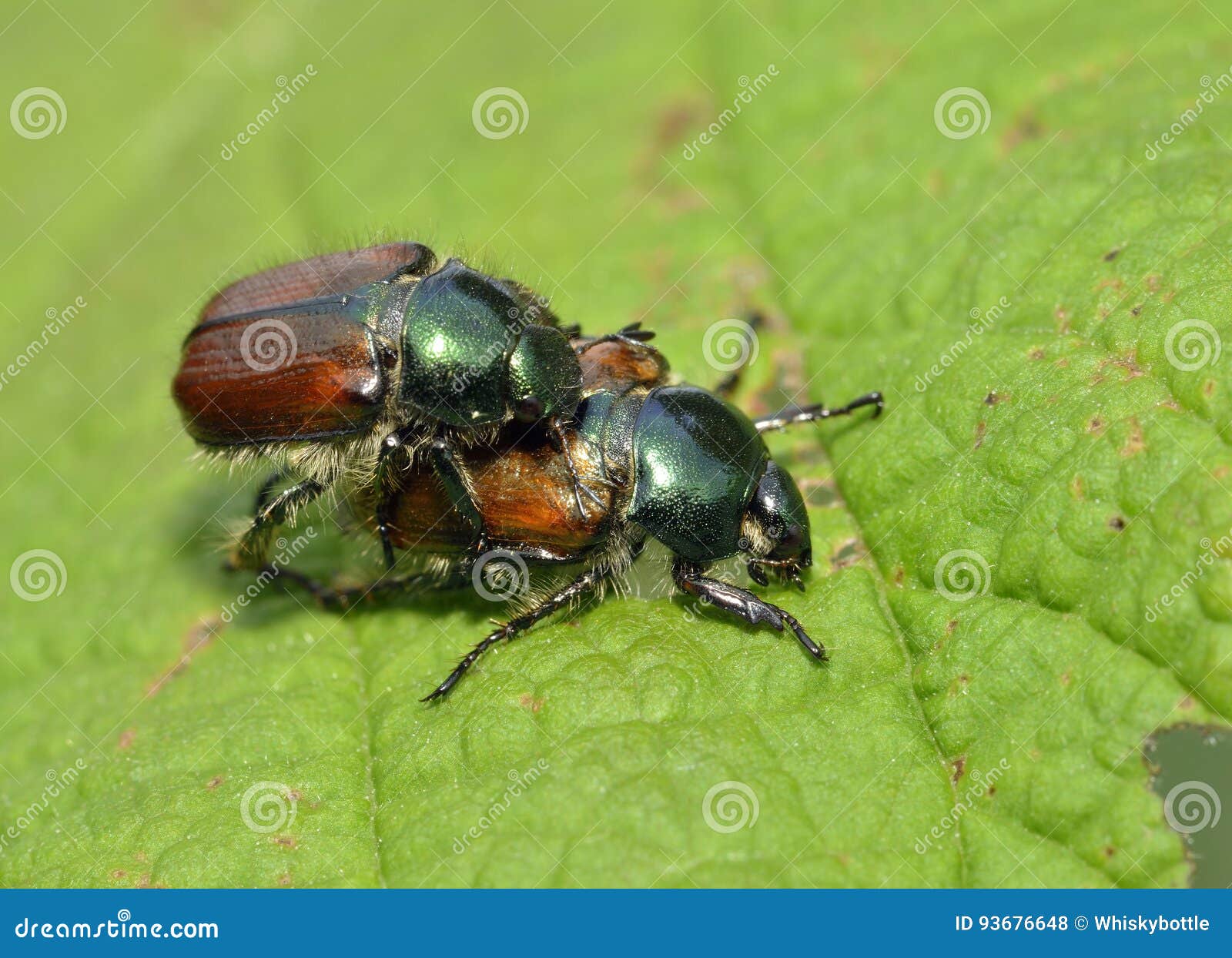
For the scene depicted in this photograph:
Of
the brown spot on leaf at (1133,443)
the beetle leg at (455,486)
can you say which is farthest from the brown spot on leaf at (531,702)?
the brown spot on leaf at (1133,443)

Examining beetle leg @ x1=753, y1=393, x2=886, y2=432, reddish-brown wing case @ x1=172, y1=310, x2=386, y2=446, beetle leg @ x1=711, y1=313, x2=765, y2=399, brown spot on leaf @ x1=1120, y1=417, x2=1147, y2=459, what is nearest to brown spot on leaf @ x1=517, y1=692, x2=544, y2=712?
reddish-brown wing case @ x1=172, y1=310, x2=386, y2=446

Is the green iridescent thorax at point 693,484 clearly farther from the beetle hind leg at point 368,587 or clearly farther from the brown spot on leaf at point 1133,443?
the brown spot on leaf at point 1133,443

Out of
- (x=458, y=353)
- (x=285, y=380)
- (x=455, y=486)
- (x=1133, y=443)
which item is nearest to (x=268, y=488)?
(x=285, y=380)

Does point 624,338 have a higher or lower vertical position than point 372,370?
higher

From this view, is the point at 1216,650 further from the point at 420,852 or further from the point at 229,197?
the point at 229,197

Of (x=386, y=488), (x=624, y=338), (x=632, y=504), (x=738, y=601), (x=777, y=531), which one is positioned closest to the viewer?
(x=738, y=601)

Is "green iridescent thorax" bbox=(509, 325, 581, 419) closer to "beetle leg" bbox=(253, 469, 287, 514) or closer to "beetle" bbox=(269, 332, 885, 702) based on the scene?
"beetle" bbox=(269, 332, 885, 702)

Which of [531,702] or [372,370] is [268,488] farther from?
[531,702]
